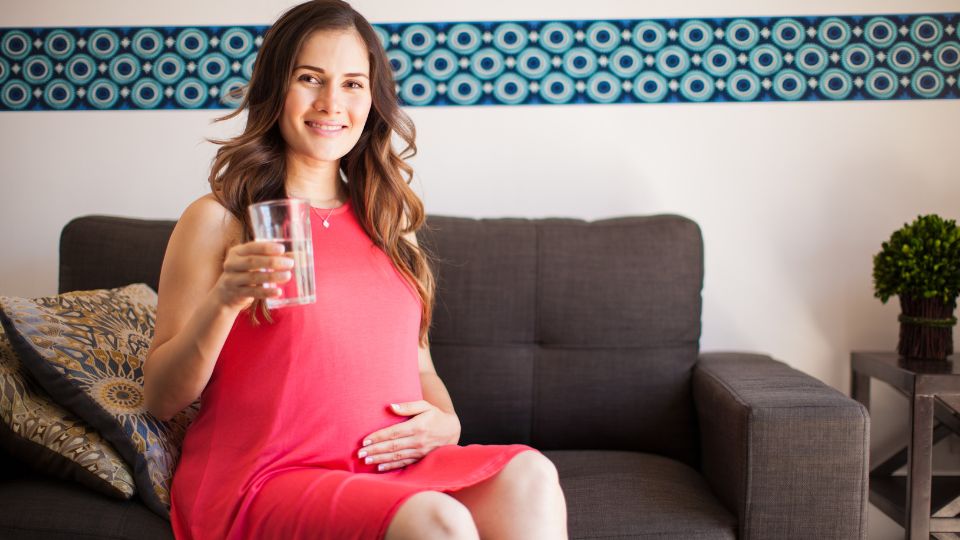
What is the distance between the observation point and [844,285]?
2363 mm

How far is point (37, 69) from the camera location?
8.02 ft

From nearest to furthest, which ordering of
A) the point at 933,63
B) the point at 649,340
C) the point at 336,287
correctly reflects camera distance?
1. the point at 336,287
2. the point at 649,340
3. the point at 933,63

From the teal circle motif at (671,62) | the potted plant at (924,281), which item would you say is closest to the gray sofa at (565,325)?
the potted plant at (924,281)

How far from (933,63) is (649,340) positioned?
1.20 m

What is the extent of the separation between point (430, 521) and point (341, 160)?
2.59 feet

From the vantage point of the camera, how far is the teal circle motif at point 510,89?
7.76 ft

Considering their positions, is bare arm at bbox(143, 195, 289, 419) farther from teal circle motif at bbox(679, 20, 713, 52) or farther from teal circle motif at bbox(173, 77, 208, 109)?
teal circle motif at bbox(679, 20, 713, 52)

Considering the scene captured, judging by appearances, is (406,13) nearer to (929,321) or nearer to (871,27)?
(871,27)

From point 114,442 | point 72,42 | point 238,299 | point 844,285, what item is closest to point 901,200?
point 844,285

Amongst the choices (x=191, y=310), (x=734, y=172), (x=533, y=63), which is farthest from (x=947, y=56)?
(x=191, y=310)

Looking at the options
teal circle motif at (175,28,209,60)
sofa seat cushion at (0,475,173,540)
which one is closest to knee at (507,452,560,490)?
sofa seat cushion at (0,475,173,540)

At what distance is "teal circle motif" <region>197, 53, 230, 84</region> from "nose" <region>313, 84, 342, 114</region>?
1.14m

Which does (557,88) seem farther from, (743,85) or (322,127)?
(322,127)

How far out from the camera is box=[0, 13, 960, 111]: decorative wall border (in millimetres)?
2318
